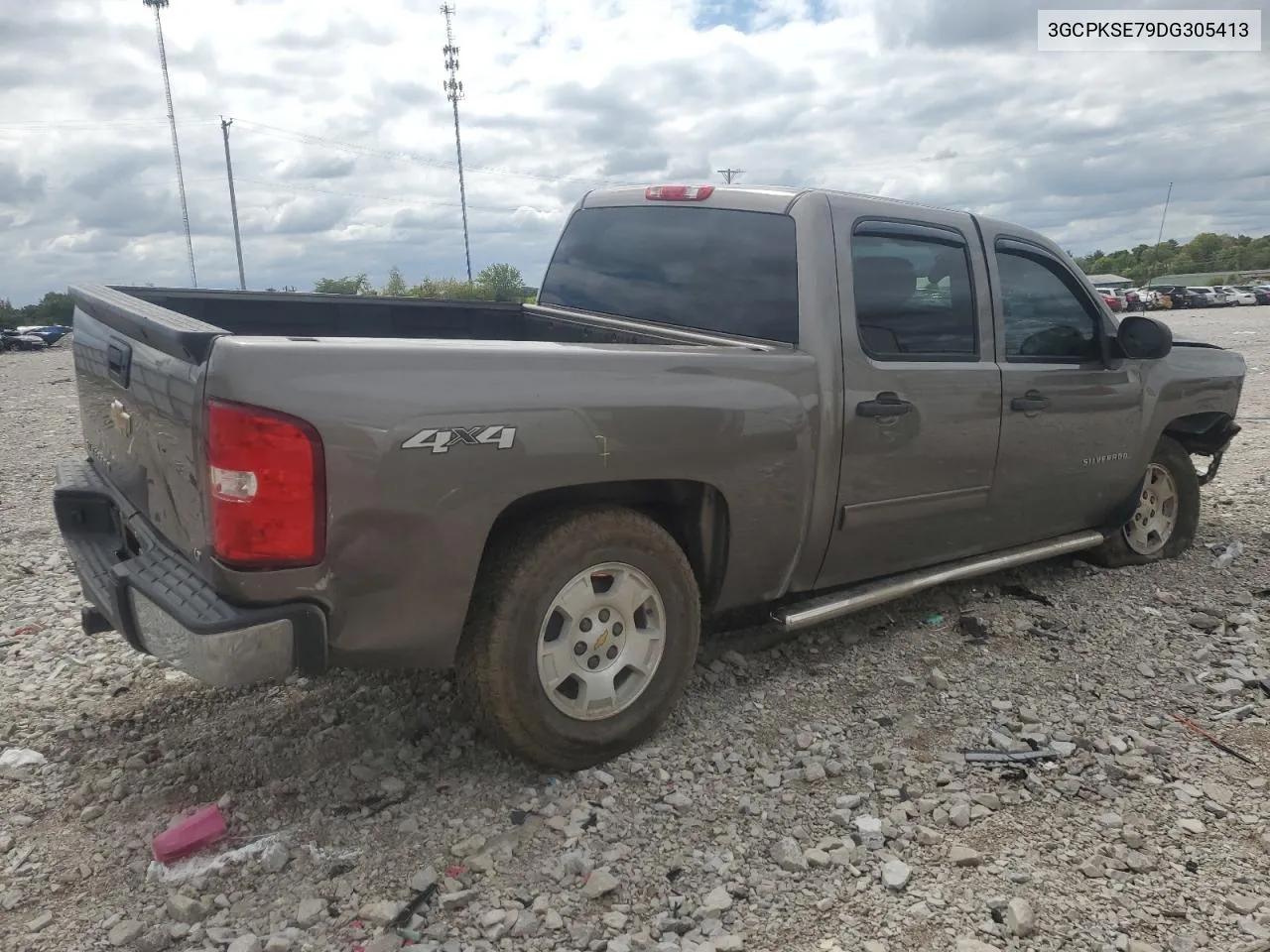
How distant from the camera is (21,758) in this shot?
3.18 meters

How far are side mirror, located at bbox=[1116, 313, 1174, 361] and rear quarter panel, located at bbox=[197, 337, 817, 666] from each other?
89.2 inches

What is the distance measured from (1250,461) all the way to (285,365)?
8.43m

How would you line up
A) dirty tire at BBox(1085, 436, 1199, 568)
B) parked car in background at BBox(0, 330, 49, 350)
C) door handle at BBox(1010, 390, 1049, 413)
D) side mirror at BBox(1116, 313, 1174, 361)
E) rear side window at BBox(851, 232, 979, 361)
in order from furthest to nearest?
parked car in background at BBox(0, 330, 49, 350)
dirty tire at BBox(1085, 436, 1199, 568)
side mirror at BBox(1116, 313, 1174, 361)
door handle at BBox(1010, 390, 1049, 413)
rear side window at BBox(851, 232, 979, 361)

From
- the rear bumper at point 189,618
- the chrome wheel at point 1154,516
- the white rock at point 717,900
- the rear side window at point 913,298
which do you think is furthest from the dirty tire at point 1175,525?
the rear bumper at point 189,618

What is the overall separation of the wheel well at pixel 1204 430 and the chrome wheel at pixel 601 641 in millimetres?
3622

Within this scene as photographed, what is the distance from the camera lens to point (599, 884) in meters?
2.58

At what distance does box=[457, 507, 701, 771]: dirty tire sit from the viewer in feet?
9.20

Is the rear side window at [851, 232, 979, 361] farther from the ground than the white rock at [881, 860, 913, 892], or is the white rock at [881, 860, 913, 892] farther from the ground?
the rear side window at [851, 232, 979, 361]

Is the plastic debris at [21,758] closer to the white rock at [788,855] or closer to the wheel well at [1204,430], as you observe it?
the white rock at [788,855]

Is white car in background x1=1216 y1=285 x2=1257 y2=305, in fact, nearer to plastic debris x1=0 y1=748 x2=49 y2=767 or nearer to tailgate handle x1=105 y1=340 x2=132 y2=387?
tailgate handle x1=105 y1=340 x2=132 y2=387

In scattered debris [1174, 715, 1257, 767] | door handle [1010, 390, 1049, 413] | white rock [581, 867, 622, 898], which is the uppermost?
door handle [1010, 390, 1049, 413]

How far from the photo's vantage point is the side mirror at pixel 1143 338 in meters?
4.46

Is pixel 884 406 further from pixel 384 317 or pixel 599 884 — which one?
pixel 384 317

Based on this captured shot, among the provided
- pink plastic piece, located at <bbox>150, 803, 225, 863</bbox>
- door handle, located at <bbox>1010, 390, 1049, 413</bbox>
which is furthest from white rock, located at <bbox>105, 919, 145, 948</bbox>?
door handle, located at <bbox>1010, 390, 1049, 413</bbox>
